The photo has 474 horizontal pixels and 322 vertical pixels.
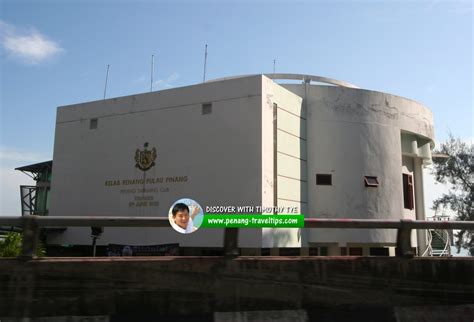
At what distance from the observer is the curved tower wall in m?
18.3

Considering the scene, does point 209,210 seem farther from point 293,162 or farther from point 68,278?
point 68,278

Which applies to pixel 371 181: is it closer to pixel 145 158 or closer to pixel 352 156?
pixel 352 156

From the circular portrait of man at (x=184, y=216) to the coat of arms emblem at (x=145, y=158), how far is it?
12.0 meters

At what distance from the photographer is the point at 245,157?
15711mm

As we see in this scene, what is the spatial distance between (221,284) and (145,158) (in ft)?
46.5

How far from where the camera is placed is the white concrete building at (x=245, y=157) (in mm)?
15969

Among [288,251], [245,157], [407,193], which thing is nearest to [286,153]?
[245,157]

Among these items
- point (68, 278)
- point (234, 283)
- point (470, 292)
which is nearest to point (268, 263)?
point (234, 283)

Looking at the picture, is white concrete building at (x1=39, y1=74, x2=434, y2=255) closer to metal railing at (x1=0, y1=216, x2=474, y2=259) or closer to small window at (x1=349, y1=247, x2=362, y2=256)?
small window at (x1=349, y1=247, x2=362, y2=256)

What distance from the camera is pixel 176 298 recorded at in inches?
160

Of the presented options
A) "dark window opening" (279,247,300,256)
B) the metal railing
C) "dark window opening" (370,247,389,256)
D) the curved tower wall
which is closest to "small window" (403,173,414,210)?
A: the curved tower wall

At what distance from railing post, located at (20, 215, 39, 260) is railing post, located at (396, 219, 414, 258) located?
3696mm

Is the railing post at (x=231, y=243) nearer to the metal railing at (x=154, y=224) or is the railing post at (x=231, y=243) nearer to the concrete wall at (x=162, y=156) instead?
the metal railing at (x=154, y=224)

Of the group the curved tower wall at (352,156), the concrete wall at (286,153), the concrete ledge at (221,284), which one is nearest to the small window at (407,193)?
the curved tower wall at (352,156)
